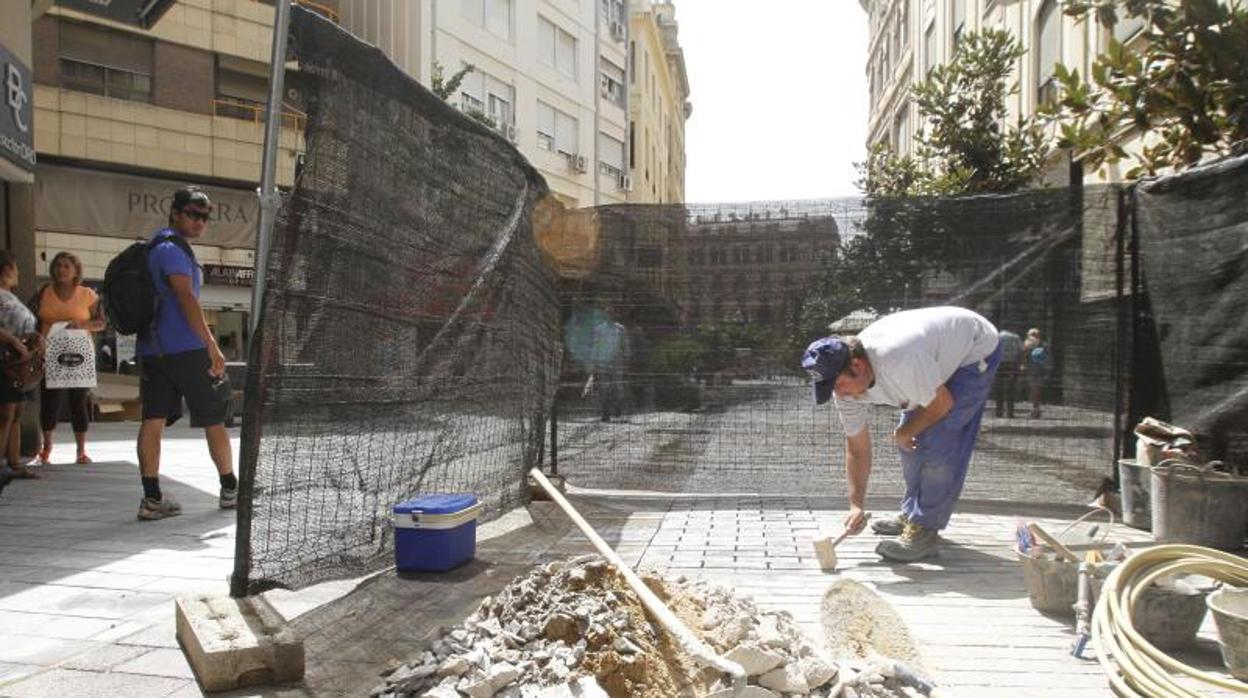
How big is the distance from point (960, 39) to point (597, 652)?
45.1 feet

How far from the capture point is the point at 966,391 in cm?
444

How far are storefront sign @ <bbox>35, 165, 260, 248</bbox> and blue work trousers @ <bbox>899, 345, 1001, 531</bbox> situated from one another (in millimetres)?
18401

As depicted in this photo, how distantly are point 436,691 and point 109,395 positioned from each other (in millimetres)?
11380

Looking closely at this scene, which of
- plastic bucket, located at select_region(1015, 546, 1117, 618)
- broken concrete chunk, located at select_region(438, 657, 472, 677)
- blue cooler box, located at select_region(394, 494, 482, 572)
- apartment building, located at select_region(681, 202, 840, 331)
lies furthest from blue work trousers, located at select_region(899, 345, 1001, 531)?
broken concrete chunk, located at select_region(438, 657, 472, 677)

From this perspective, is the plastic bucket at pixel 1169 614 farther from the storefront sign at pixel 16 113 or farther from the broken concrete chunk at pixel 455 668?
the storefront sign at pixel 16 113

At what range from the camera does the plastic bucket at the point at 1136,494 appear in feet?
16.2

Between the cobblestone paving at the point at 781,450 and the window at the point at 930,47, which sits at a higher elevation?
the window at the point at 930,47

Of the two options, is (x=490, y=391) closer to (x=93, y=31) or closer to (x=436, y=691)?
(x=436, y=691)

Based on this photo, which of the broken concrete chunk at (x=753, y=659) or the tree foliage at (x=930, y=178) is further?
the tree foliage at (x=930, y=178)

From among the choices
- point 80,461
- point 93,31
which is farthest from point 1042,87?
point 93,31

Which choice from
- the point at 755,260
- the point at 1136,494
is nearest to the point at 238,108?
the point at 755,260

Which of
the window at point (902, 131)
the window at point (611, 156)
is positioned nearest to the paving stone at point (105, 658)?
the window at point (902, 131)

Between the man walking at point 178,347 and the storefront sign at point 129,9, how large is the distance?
12.6 feet

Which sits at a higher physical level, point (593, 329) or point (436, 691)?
point (593, 329)
